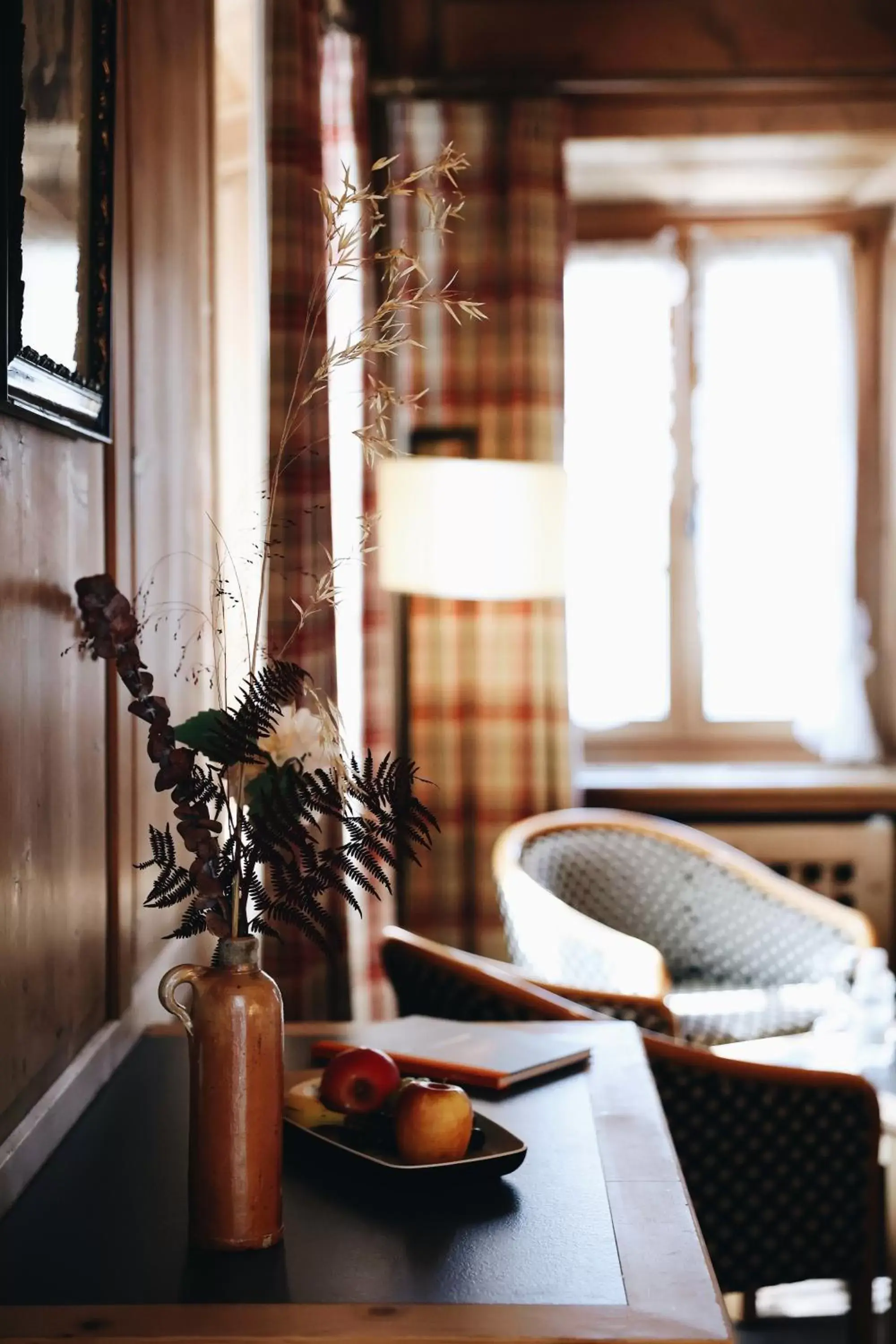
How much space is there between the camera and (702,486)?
455 cm

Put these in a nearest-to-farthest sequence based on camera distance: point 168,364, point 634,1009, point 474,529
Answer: point 168,364
point 634,1009
point 474,529

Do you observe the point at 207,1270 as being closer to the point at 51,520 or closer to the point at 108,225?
the point at 51,520

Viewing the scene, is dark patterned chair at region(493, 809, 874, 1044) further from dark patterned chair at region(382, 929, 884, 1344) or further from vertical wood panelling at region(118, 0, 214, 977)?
vertical wood panelling at region(118, 0, 214, 977)

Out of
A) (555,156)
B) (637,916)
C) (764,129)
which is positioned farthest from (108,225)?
(764,129)

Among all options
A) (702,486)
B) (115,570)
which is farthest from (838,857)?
(115,570)

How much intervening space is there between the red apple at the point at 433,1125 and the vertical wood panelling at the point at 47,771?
37 cm

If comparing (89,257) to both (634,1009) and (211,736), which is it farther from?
(634,1009)

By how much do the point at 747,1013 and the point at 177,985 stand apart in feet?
6.92

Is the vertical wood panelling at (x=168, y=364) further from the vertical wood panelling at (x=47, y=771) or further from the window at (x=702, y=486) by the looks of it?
the window at (x=702, y=486)

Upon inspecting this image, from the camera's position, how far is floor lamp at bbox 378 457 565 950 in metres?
3.18

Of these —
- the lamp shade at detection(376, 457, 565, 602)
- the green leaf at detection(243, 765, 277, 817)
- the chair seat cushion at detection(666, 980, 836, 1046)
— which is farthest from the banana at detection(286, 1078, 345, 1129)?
the lamp shade at detection(376, 457, 565, 602)

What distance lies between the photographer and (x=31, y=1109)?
4.43 ft

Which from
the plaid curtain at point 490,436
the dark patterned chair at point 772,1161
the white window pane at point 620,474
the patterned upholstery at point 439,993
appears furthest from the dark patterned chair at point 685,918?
the white window pane at point 620,474

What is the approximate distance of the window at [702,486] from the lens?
14.8ft
